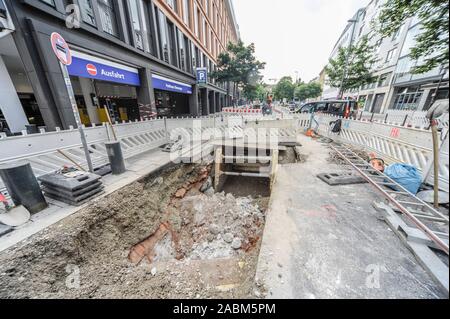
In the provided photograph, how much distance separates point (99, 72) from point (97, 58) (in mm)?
519

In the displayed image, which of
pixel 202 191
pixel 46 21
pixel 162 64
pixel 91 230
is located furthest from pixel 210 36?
pixel 91 230

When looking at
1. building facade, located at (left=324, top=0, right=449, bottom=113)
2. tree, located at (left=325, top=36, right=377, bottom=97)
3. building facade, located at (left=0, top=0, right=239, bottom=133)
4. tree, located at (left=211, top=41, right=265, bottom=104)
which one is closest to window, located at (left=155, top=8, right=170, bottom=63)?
building facade, located at (left=0, top=0, right=239, bottom=133)

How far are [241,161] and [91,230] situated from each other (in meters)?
4.74

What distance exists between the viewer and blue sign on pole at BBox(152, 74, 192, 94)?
911cm

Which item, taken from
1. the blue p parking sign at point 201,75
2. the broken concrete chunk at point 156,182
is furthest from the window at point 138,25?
the broken concrete chunk at point 156,182

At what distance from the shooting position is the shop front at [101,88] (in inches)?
217

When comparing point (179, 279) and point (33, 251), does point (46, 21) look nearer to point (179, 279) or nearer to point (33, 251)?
point (33, 251)

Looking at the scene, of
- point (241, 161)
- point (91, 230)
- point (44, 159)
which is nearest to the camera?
point (91, 230)

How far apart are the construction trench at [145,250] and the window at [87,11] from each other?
6.20 meters

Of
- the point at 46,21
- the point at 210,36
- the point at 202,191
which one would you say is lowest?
the point at 202,191

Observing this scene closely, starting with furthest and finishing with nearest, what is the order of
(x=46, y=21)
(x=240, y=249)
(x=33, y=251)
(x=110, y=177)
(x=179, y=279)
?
(x=46, y=21) → (x=110, y=177) → (x=240, y=249) → (x=179, y=279) → (x=33, y=251)

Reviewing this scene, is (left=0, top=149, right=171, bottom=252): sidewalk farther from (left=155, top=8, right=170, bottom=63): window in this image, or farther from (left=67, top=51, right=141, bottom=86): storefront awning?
(left=155, top=8, right=170, bottom=63): window

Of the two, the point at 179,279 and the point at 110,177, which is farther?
the point at 110,177

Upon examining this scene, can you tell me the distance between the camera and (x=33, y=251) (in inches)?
79.1
